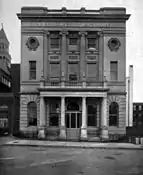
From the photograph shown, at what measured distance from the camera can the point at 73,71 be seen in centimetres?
1205

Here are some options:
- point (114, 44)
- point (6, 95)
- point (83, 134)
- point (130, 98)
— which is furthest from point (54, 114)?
point (130, 98)

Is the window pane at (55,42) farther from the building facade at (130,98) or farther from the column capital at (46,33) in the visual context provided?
the building facade at (130,98)

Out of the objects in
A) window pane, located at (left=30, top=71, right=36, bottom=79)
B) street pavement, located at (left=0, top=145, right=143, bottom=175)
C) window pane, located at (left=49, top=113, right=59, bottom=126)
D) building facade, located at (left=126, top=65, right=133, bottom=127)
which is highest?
window pane, located at (left=30, top=71, right=36, bottom=79)

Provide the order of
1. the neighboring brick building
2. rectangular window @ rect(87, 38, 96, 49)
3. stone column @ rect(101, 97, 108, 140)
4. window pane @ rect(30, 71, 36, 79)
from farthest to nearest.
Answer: rectangular window @ rect(87, 38, 96, 49), window pane @ rect(30, 71, 36, 79), stone column @ rect(101, 97, 108, 140), the neighboring brick building

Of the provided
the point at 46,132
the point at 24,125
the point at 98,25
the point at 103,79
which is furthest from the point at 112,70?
the point at 24,125

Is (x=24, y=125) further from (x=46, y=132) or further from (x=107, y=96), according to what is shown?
(x=107, y=96)

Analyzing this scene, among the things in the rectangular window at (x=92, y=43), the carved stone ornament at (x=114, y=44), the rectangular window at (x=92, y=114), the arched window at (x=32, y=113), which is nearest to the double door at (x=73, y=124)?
the rectangular window at (x=92, y=114)

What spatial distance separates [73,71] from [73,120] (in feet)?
9.48

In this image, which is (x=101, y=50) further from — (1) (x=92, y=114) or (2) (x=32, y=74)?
(2) (x=32, y=74)

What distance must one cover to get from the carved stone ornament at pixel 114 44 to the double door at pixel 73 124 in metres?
4.25

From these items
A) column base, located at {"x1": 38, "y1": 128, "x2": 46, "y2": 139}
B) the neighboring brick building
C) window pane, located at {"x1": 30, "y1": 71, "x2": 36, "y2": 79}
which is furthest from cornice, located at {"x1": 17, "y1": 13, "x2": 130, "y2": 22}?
column base, located at {"x1": 38, "y1": 128, "x2": 46, "y2": 139}

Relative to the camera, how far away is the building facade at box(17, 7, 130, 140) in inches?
449

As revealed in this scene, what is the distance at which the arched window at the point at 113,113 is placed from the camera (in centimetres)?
1166

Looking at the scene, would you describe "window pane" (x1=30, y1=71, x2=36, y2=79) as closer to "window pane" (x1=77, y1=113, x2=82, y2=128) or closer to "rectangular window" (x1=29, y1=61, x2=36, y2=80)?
"rectangular window" (x1=29, y1=61, x2=36, y2=80)
